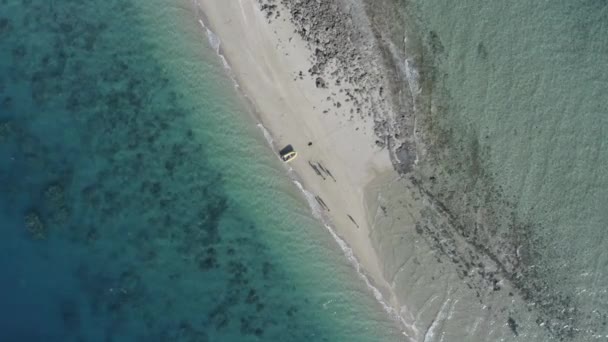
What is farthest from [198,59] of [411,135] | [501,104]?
[501,104]

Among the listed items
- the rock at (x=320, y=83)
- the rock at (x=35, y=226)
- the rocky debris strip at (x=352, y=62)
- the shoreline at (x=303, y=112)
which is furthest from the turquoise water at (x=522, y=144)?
the rock at (x=35, y=226)

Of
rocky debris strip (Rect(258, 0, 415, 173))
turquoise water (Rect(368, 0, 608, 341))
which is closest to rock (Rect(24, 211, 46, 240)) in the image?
rocky debris strip (Rect(258, 0, 415, 173))

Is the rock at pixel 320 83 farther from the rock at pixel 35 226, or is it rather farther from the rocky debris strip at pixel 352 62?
the rock at pixel 35 226

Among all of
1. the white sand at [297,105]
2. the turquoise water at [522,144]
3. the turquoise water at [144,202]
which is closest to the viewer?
the white sand at [297,105]

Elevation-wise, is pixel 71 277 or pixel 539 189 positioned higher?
pixel 539 189

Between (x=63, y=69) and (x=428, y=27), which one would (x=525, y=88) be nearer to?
(x=428, y=27)

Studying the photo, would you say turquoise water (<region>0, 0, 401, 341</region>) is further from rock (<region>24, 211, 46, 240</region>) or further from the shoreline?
the shoreline
